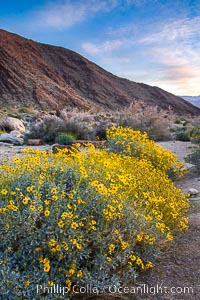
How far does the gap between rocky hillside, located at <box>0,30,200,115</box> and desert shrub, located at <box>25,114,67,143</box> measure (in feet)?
93.7

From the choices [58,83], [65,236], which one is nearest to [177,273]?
[65,236]

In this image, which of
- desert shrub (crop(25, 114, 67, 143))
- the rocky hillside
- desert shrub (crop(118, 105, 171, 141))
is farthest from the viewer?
the rocky hillside

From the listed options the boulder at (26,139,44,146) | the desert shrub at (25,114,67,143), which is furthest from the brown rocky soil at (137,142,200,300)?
the desert shrub at (25,114,67,143)

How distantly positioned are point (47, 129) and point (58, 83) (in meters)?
39.7

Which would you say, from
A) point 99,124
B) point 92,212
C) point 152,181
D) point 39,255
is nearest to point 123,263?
point 92,212

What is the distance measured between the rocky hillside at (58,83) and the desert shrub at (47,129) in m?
28.5

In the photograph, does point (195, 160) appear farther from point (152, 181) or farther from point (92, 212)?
point (92, 212)

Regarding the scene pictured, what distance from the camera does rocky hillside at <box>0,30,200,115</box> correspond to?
1821 inches

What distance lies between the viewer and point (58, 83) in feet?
176

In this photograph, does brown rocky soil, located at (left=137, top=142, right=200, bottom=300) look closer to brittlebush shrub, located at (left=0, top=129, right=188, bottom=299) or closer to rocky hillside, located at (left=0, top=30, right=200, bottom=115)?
brittlebush shrub, located at (left=0, top=129, right=188, bottom=299)

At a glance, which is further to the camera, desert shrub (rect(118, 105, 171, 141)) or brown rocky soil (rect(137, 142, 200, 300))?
desert shrub (rect(118, 105, 171, 141))

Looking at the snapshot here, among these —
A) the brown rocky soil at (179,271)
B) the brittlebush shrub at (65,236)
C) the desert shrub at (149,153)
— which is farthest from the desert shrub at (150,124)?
the brittlebush shrub at (65,236)

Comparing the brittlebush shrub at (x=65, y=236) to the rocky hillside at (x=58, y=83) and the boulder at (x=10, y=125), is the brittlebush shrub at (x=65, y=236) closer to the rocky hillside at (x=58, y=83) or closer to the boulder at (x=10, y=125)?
Result: the boulder at (x=10, y=125)

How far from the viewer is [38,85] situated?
158ft
